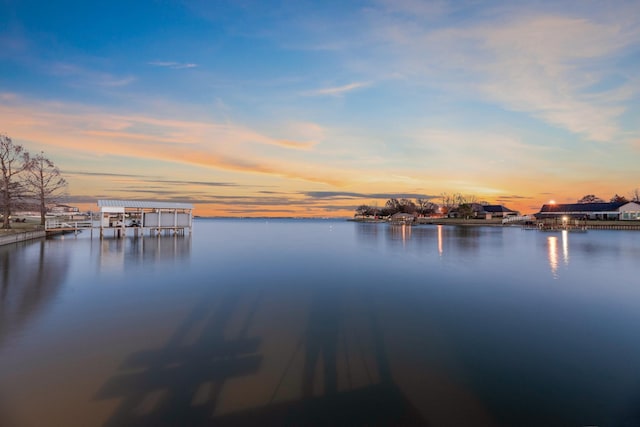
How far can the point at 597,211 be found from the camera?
224ft

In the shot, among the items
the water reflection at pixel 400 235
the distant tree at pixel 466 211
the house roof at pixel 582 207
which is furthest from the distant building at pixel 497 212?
Answer: the water reflection at pixel 400 235

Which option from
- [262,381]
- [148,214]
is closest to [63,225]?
[148,214]

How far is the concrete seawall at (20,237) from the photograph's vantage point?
23.3m

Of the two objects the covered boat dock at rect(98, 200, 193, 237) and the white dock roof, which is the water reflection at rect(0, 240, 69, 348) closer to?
the white dock roof

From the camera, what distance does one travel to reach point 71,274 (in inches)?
542

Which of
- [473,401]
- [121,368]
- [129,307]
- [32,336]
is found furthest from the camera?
[129,307]

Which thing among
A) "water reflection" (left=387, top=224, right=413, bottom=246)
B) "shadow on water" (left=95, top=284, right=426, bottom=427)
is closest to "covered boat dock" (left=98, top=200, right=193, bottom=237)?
"water reflection" (left=387, top=224, right=413, bottom=246)

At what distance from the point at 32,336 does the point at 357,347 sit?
662cm

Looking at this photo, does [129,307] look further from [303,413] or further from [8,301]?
[303,413]

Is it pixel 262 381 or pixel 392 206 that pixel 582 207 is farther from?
pixel 262 381

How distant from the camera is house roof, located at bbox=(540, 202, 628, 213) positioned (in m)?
65.5

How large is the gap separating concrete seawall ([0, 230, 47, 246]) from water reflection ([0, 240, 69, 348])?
15.8ft

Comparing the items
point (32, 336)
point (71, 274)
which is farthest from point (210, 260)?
point (32, 336)

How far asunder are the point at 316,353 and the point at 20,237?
30.9 m
